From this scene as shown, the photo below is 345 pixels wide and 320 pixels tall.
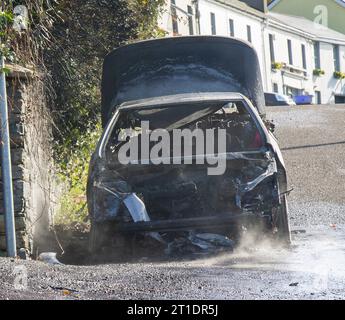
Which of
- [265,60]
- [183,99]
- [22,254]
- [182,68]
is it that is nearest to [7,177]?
[22,254]

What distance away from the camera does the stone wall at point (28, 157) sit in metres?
9.59

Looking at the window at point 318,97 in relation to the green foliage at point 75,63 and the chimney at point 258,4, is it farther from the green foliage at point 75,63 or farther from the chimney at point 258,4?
the green foliage at point 75,63

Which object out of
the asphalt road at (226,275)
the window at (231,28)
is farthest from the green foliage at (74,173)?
the window at (231,28)

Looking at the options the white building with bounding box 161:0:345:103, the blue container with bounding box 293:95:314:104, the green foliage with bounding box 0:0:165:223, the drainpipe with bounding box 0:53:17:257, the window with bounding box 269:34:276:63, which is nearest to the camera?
the drainpipe with bounding box 0:53:17:257

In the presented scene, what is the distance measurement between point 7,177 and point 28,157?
0.94 metres

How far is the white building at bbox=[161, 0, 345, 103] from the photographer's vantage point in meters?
45.8

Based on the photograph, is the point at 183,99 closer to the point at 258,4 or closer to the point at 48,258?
the point at 48,258

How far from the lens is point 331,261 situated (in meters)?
8.69

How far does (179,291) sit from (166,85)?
5.34 meters

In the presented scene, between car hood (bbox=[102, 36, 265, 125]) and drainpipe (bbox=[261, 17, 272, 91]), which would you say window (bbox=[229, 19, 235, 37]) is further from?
car hood (bbox=[102, 36, 265, 125])

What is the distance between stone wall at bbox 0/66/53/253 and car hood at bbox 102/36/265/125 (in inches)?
56.3

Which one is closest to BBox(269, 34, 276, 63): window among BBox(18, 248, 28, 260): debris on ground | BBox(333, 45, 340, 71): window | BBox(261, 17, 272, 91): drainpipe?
BBox(261, 17, 272, 91): drainpipe

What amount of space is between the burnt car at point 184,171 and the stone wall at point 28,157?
692 millimetres

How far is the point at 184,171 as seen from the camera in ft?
32.2
